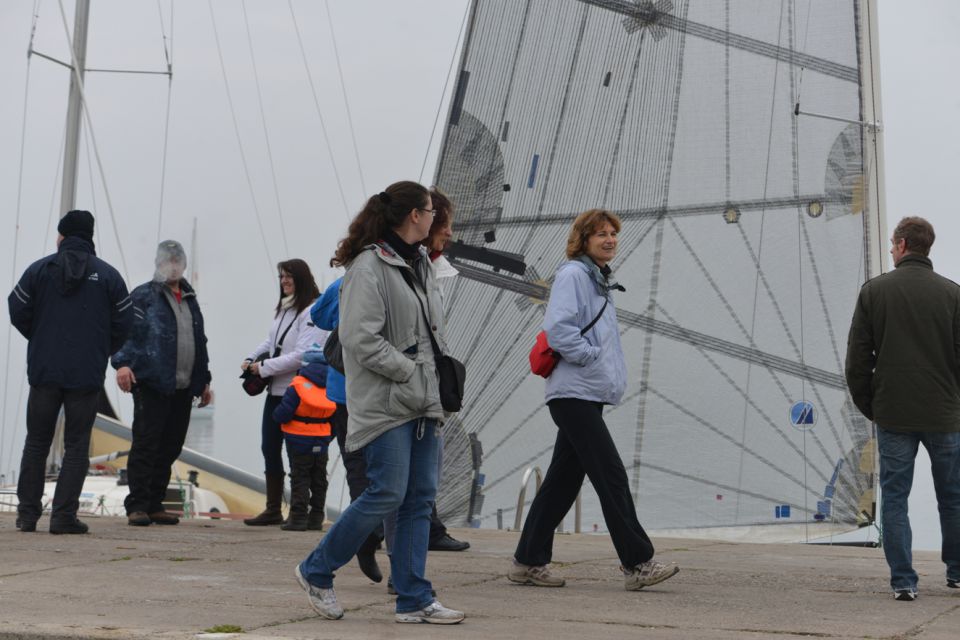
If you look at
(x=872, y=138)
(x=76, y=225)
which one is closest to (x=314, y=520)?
(x=76, y=225)

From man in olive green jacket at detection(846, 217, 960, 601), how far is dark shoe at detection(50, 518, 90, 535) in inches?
153

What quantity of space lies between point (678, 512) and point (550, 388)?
4.68 metres

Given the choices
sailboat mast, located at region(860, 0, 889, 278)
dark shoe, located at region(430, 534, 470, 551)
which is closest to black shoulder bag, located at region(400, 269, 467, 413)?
dark shoe, located at region(430, 534, 470, 551)

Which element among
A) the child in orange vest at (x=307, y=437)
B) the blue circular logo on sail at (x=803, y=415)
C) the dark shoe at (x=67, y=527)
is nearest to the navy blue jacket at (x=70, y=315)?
the dark shoe at (x=67, y=527)

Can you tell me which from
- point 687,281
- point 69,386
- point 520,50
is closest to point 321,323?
point 69,386

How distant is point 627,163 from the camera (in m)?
10.3

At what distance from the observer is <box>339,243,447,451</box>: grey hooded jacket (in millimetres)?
4391

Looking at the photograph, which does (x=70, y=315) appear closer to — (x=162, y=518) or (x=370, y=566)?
(x=162, y=518)

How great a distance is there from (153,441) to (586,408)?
3.06 metres

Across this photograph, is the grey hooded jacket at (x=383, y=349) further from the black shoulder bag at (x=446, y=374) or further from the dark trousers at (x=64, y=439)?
the dark trousers at (x=64, y=439)

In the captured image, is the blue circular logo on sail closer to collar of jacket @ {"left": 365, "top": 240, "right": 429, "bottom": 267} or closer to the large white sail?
the large white sail

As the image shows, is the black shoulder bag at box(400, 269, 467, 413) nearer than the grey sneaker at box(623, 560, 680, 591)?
Yes

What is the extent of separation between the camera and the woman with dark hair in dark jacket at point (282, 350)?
788 centimetres

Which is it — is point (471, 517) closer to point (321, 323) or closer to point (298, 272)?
point (298, 272)
